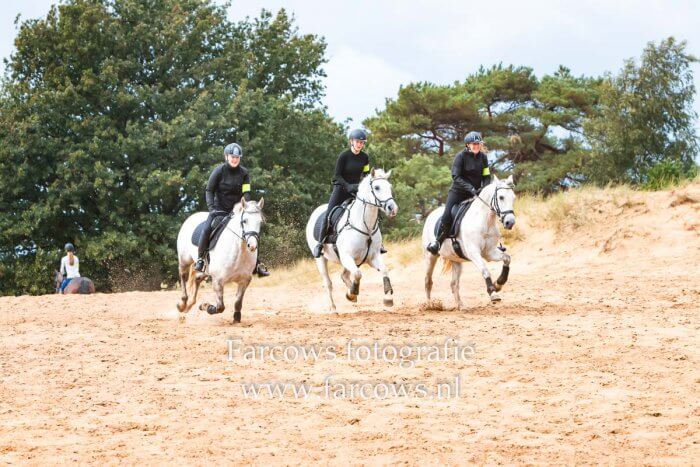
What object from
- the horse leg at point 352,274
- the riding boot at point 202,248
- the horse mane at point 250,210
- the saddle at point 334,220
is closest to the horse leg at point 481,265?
the horse leg at point 352,274

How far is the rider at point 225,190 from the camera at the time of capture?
14969 mm

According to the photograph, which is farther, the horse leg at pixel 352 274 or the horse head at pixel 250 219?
the horse leg at pixel 352 274

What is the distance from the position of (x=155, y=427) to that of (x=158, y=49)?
30.3 m

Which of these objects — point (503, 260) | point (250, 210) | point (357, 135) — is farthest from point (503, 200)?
point (250, 210)

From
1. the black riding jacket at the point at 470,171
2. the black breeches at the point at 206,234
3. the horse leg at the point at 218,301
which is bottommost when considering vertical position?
the horse leg at the point at 218,301

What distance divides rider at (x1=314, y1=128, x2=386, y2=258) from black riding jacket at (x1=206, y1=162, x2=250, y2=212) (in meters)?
1.67

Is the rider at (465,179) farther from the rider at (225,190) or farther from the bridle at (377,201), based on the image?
the rider at (225,190)

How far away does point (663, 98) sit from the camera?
4244 centimetres

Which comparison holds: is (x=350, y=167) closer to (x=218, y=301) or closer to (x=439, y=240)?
(x=439, y=240)

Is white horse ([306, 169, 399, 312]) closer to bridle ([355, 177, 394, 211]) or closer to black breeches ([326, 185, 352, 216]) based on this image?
bridle ([355, 177, 394, 211])

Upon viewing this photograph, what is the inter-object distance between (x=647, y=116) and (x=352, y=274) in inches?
1227

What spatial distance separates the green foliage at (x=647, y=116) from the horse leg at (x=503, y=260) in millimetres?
28140

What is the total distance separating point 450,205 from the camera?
1595cm

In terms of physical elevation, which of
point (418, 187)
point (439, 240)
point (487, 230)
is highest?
point (418, 187)
